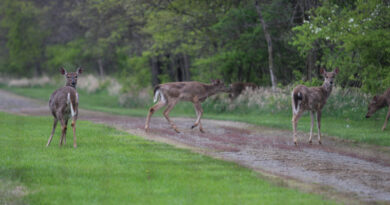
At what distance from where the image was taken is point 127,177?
348 inches

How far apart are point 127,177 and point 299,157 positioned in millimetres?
4429

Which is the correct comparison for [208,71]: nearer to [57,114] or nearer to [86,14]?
[86,14]

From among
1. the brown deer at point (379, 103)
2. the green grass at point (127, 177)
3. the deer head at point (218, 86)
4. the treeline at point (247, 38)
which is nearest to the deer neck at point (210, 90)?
the deer head at point (218, 86)

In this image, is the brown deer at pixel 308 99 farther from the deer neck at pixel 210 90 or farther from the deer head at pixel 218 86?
the deer head at pixel 218 86

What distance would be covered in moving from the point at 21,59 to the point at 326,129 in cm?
4876

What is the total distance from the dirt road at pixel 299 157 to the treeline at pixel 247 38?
411 cm

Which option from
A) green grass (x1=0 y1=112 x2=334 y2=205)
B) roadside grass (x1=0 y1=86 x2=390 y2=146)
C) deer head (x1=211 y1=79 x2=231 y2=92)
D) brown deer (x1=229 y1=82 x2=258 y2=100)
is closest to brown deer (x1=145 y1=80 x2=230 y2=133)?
deer head (x1=211 y1=79 x2=231 y2=92)

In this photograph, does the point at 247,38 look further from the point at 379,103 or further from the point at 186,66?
the point at 186,66

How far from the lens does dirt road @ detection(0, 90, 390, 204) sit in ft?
27.5

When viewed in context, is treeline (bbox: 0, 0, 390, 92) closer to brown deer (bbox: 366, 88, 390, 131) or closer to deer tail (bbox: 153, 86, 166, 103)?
brown deer (bbox: 366, 88, 390, 131)

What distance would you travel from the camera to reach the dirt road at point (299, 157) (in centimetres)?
839

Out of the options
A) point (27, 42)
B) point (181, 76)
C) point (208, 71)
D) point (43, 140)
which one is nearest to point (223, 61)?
point (208, 71)

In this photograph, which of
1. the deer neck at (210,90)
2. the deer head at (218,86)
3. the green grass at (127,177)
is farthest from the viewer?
the deer head at (218,86)

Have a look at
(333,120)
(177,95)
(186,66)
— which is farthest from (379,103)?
(186,66)
